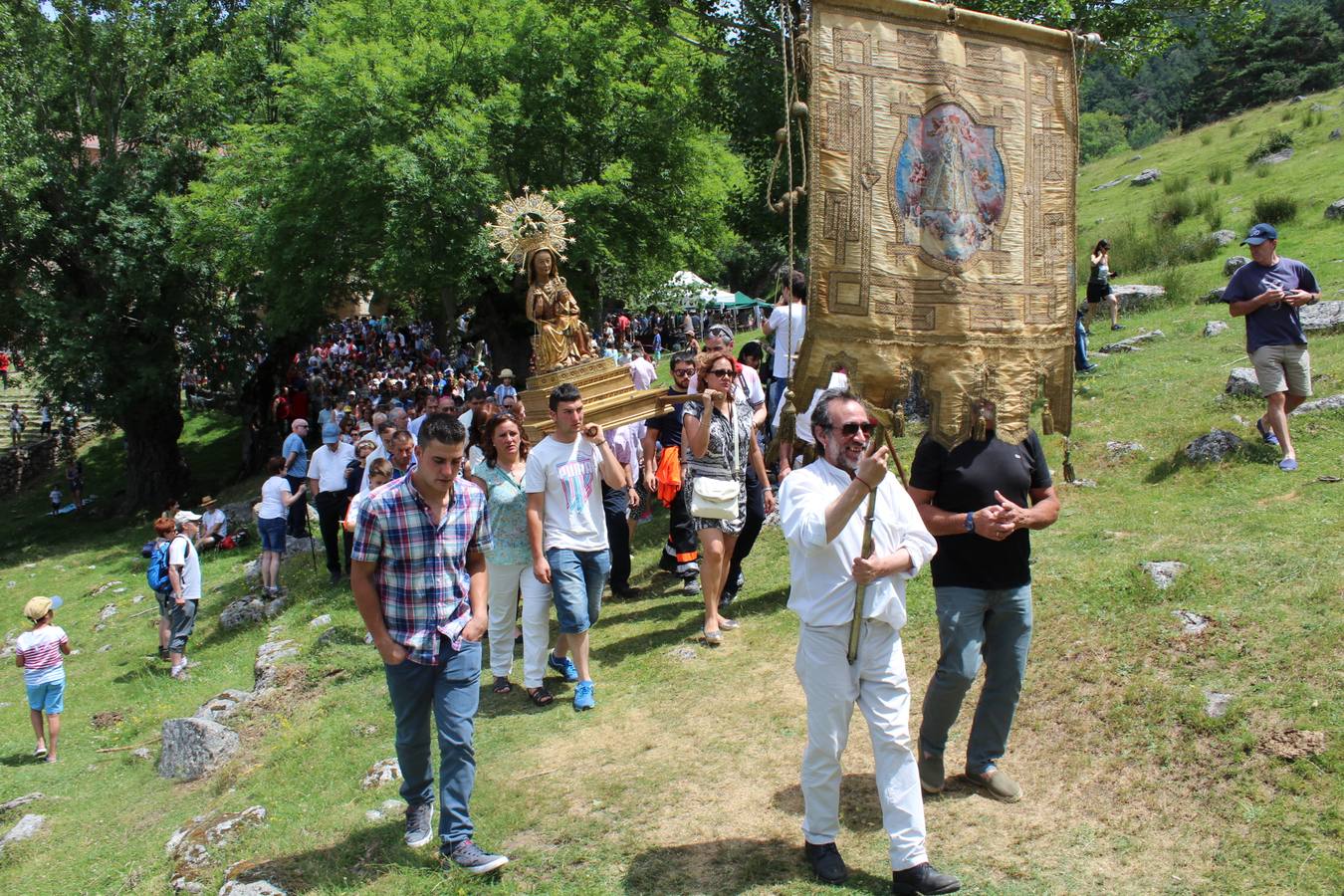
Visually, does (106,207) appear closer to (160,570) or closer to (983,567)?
(160,570)

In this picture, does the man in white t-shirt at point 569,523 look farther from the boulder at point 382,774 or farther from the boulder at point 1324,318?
the boulder at point 1324,318

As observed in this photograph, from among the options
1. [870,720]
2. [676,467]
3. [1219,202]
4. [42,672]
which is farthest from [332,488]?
[1219,202]

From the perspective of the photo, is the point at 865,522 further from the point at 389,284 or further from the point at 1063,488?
the point at 389,284

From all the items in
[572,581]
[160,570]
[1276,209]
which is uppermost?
[1276,209]

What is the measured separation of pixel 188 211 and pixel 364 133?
6.10 m

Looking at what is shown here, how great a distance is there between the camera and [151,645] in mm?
13312

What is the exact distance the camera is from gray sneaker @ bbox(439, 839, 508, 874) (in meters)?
4.81

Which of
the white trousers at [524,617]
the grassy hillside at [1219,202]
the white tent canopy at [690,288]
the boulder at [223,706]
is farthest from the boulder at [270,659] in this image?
the white tent canopy at [690,288]

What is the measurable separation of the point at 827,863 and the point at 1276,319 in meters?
6.29

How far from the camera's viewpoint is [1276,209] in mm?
20344

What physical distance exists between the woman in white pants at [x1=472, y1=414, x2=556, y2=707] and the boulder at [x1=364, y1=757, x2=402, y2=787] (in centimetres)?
104

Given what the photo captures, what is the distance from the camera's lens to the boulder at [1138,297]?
17.8 m

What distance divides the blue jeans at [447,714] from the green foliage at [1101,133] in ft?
229


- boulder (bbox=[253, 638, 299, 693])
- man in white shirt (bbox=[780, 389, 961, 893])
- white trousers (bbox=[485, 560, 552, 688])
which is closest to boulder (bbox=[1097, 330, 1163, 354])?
white trousers (bbox=[485, 560, 552, 688])
